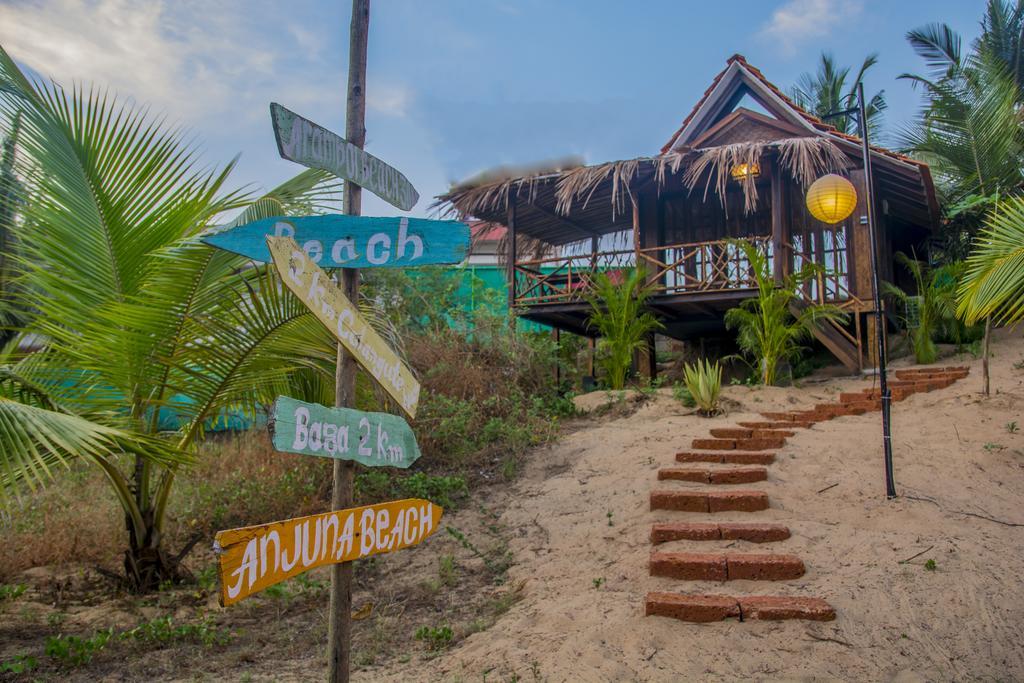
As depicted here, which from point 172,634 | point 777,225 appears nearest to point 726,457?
point 172,634

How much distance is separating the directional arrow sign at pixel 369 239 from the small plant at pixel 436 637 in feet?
8.67

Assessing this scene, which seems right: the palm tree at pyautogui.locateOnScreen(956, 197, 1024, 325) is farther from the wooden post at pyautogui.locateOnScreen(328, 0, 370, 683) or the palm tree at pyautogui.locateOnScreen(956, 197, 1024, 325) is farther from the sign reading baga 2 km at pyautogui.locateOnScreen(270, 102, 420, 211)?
the wooden post at pyautogui.locateOnScreen(328, 0, 370, 683)

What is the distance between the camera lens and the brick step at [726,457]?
644 cm

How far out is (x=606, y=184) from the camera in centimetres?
1256

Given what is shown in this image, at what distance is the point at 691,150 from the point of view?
11016 mm

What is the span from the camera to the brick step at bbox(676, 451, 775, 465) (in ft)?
21.1

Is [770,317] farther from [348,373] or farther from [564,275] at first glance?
[348,373]

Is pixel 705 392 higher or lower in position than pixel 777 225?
lower

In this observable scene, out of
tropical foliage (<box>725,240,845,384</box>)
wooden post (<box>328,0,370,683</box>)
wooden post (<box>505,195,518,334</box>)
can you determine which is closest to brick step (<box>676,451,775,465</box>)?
tropical foliage (<box>725,240,845,384</box>)

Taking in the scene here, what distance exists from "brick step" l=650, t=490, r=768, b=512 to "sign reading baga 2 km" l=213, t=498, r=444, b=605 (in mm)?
3184

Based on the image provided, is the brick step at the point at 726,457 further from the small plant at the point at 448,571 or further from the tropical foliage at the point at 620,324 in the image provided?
the tropical foliage at the point at 620,324

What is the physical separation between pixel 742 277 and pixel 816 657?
873cm

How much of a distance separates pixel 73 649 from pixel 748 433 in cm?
576

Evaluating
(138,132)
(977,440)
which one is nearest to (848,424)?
(977,440)
